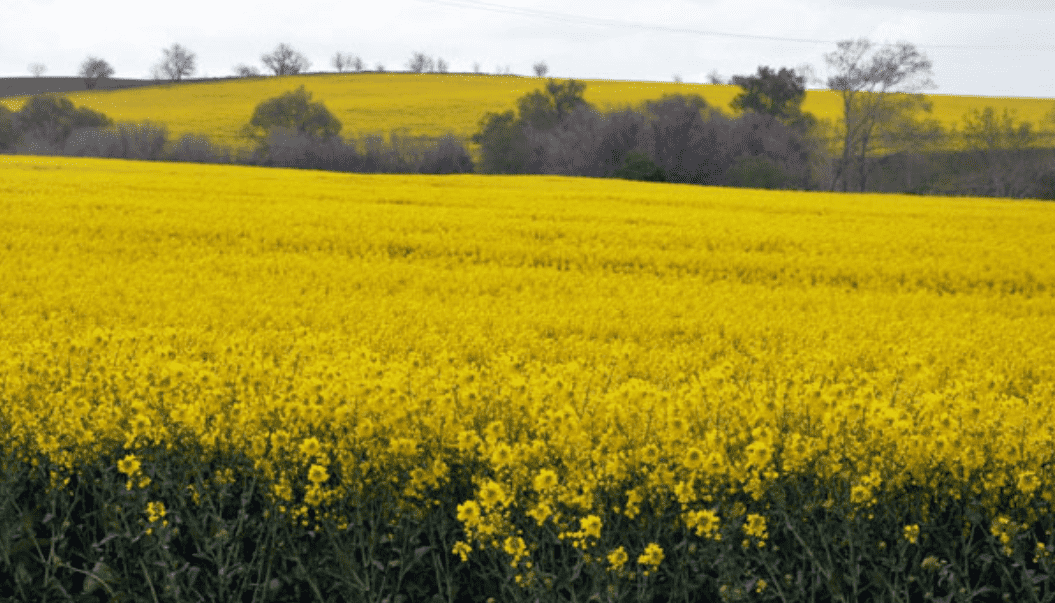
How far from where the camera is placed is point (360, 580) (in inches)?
171

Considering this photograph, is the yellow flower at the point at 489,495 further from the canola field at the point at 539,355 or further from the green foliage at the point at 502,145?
the green foliage at the point at 502,145

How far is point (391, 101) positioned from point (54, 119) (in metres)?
19.8

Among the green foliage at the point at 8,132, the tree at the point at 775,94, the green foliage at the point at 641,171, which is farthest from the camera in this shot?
the tree at the point at 775,94

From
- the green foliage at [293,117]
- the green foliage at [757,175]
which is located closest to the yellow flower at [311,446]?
the green foliage at [757,175]

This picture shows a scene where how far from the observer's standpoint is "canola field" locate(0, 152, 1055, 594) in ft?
14.6

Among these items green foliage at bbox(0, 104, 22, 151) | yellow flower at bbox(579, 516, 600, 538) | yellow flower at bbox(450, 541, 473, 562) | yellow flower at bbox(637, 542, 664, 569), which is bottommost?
yellow flower at bbox(450, 541, 473, 562)

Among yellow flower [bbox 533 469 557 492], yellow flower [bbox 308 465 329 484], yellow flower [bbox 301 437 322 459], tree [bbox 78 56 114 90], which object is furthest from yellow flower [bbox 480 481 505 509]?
tree [bbox 78 56 114 90]

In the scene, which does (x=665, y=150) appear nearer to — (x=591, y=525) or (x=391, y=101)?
(x=391, y=101)

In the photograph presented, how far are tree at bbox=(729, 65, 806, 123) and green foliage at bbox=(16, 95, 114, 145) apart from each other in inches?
1329

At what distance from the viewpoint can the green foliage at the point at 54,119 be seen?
5419cm

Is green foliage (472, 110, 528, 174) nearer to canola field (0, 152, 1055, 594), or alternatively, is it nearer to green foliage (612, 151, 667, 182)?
green foliage (612, 151, 667, 182)

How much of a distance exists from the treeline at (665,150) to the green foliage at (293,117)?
11 cm

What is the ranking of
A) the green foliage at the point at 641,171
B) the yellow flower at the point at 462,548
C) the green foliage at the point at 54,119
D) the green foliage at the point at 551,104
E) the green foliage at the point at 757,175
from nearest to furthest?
the yellow flower at the point at 462,548
the green foliage at the point at 641,171
the green foliage at the point at 757,175
the green foliage at the point at 551,104
the green foliage at the point at 54,119

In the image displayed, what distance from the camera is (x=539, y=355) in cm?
795
